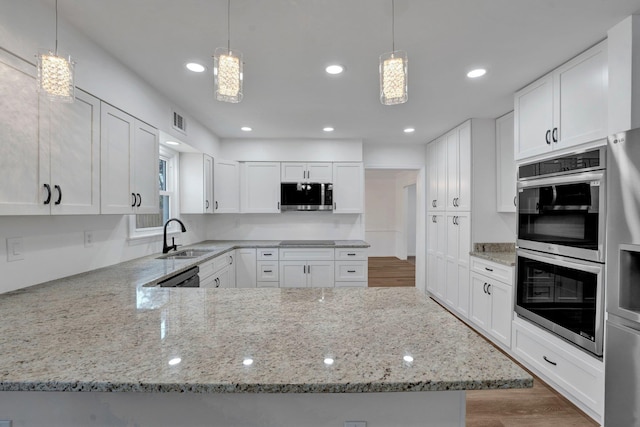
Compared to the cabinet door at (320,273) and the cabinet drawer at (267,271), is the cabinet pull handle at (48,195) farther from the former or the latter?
the cabinet door at (320,273)

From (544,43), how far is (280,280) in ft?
12.1

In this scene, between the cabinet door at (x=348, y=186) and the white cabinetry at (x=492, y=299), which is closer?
the white cabinetry at (x=492, y=299)

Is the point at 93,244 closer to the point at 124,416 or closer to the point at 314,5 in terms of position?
the point at 124,416

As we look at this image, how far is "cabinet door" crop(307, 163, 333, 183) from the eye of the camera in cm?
456

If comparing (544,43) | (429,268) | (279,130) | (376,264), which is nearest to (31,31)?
(279,130)

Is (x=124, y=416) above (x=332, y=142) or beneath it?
beneath

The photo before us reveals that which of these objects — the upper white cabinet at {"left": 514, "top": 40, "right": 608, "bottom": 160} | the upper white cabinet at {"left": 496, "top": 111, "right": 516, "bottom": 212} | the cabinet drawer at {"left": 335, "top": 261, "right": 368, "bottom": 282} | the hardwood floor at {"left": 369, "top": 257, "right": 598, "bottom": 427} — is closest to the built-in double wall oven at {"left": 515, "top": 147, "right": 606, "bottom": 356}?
the upper white cabinet at {"left": 514, "top": 40, "right": 608, "bottom": 160}

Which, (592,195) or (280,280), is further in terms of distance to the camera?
(280,280)

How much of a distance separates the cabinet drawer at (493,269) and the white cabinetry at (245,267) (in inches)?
110

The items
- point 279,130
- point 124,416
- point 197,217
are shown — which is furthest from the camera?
point 197,217

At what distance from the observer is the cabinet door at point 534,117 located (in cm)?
238

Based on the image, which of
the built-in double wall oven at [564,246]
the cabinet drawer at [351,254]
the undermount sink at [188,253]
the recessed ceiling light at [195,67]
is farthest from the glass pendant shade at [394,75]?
the cabinet drawer at [351,254]

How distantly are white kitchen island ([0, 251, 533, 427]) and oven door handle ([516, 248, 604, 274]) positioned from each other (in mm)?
1314

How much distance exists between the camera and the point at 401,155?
4984 millimetres
